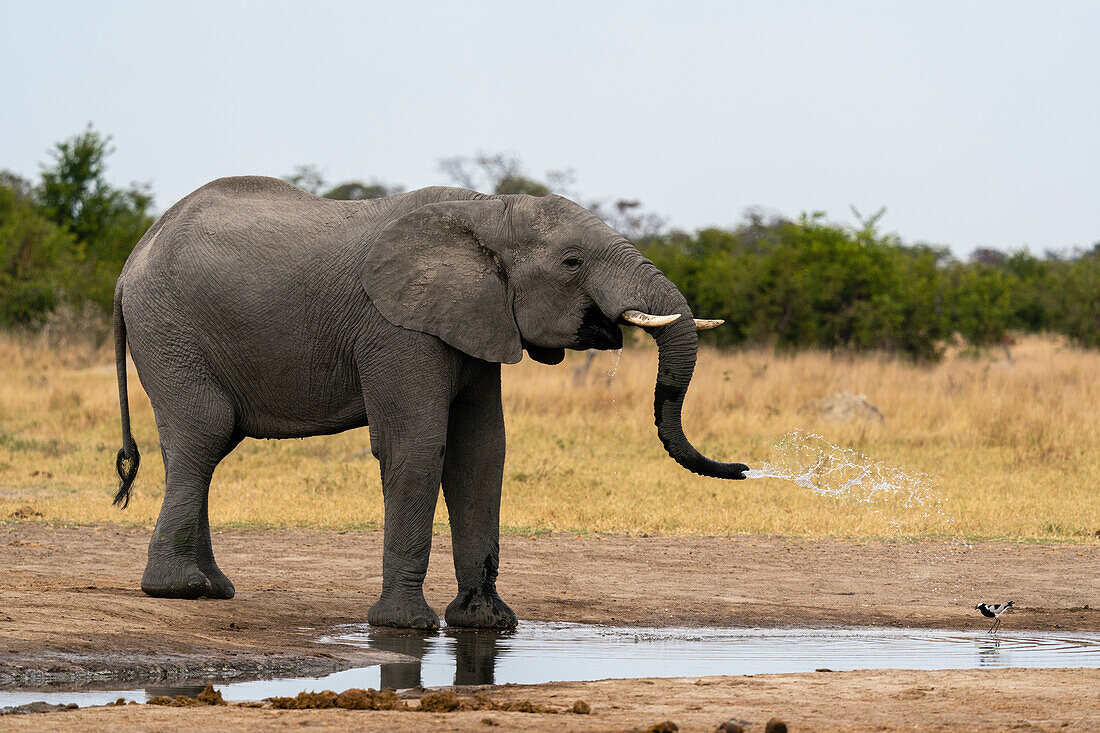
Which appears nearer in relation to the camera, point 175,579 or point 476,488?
point 175,579

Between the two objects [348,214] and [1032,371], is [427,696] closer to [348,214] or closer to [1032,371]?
[348,214]

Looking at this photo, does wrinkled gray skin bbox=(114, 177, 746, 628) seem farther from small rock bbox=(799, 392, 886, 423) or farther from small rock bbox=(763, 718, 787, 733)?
small rock bbox=(799, 392, 886, 423)

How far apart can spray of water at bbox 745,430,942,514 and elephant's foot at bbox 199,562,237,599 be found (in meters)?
5.29

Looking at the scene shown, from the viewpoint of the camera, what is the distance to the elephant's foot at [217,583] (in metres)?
8.45

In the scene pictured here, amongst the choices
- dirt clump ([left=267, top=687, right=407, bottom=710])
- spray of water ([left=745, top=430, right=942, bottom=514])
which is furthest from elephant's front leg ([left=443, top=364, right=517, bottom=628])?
spray of water ([left=745, top=430, right=942, bottom=514])

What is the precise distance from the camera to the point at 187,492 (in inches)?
329

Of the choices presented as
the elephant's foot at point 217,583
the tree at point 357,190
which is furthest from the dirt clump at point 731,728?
the tree at point 357,190

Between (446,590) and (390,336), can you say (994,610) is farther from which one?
(390,336)

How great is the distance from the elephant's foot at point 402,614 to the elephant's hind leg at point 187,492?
1.06 meters

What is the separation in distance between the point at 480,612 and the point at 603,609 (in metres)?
1.04

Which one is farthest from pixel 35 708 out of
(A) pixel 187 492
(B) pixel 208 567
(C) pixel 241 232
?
(C) pixel 241 232

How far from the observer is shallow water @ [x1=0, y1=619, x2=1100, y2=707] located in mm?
6516

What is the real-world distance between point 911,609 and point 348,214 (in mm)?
4233

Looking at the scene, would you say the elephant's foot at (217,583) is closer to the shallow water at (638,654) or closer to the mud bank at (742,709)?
the shallow water at (638,654)
